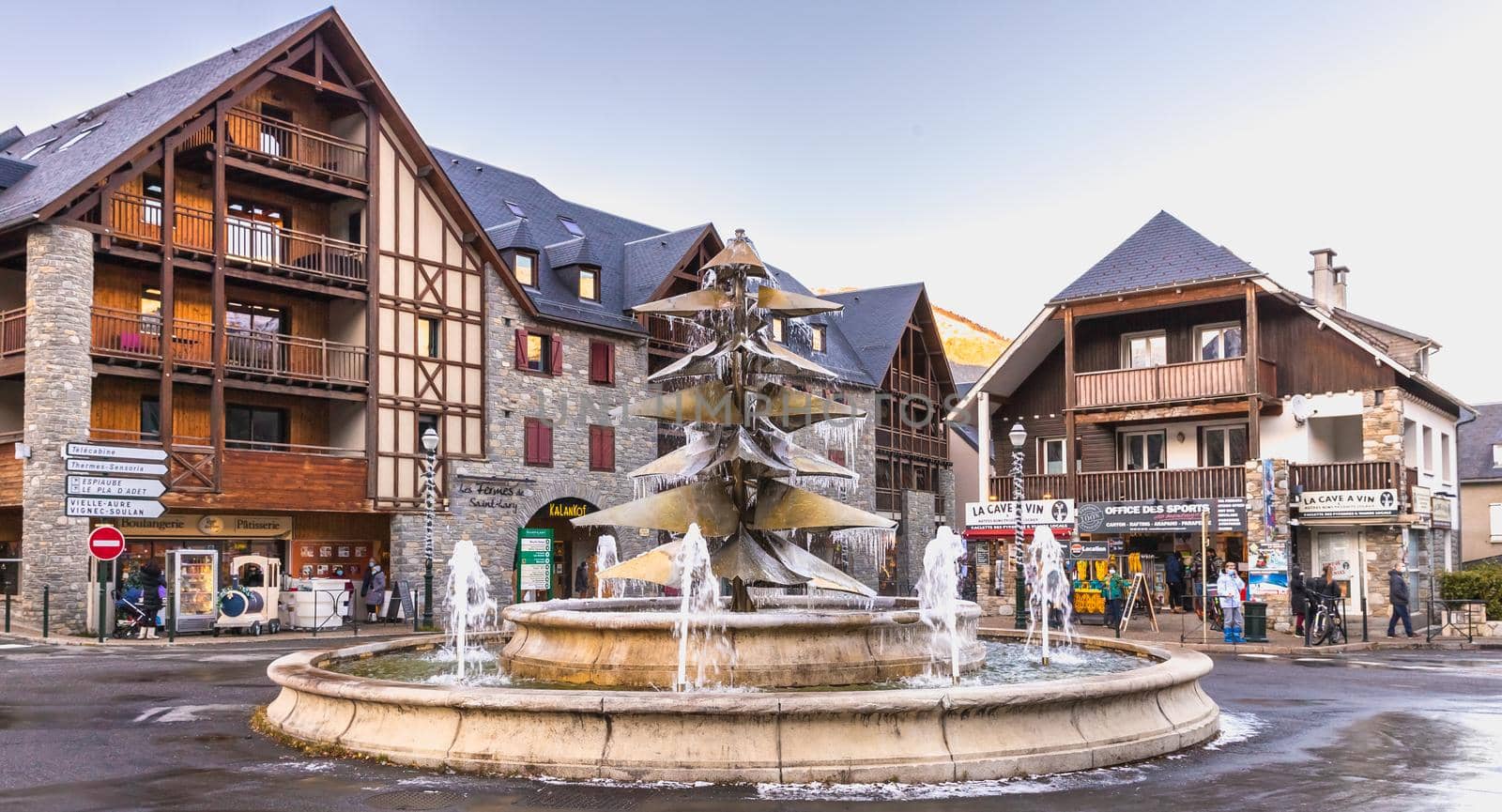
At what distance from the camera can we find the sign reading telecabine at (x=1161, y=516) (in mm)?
31984

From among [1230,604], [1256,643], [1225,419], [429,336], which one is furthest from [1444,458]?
[429,336]

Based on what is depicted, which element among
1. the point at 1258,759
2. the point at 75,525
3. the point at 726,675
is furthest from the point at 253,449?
the point at 1258,759

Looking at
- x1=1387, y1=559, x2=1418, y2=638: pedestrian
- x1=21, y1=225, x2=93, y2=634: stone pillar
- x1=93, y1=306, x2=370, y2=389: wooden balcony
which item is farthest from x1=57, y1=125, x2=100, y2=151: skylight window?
x1=1387, y1=559, x2=1418, y2=638: pedestrian

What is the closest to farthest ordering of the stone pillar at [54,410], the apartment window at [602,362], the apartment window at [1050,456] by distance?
the stone pillar at [54,410]
the apartment window at [1050,456]
the apartment window at [602,362]

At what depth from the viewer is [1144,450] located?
3684cm

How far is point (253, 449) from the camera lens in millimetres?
32188

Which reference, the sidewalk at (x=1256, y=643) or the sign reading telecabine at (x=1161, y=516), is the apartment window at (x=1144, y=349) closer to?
the sign reading telecabine at (x=1161, y=516)

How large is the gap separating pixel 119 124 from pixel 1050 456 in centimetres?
2563

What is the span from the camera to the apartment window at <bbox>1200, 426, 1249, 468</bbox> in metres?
34.9

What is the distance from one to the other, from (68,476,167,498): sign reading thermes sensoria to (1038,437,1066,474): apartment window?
2290cm

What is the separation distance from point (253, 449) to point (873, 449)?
24.4 meters

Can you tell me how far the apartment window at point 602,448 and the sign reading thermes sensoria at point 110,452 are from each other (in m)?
14.1

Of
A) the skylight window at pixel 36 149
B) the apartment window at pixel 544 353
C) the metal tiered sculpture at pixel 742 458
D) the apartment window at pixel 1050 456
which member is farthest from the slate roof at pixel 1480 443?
the skylight window at pixel 36 149

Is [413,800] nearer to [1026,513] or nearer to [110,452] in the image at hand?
[110,452]
